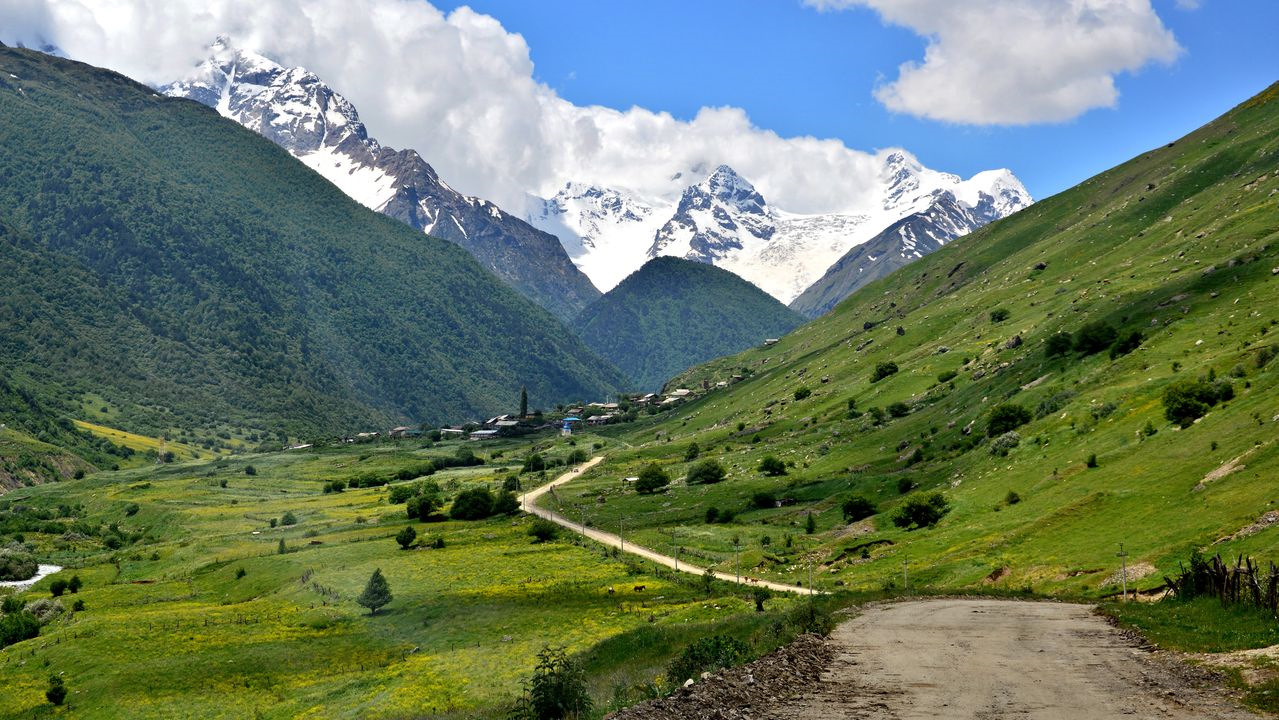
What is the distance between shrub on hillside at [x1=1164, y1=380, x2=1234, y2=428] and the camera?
67356mm

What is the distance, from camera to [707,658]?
31.6 metres

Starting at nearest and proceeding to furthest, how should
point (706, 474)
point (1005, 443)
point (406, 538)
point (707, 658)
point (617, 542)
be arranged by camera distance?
point (707, 658)
point (1005, 443)
point (617, 542)
point (406, 538)
point (706, 474)

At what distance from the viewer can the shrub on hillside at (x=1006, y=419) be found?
308 feet

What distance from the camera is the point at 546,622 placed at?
65.3 meters

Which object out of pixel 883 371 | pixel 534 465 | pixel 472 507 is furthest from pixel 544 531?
pixel 883 371

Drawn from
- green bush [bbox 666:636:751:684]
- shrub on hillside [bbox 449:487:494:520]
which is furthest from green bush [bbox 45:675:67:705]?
shrub on hillside [bbox 449:487:494:520]

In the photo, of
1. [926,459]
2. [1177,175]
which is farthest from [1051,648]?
[1177,175]

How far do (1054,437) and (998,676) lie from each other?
60267 mm

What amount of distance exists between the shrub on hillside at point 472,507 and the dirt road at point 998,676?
94.8 meters

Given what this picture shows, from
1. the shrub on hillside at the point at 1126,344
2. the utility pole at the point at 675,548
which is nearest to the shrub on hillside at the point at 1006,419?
the shrub on hillside at the point at 1126,344

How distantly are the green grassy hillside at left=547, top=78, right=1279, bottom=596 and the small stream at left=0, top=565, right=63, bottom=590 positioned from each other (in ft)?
213

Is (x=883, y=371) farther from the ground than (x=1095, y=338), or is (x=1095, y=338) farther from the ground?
(x=883, y=371)

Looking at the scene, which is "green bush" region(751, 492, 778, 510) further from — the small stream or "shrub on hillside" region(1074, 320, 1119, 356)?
the small stream

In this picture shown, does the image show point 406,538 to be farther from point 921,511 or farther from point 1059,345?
point 1059,345
